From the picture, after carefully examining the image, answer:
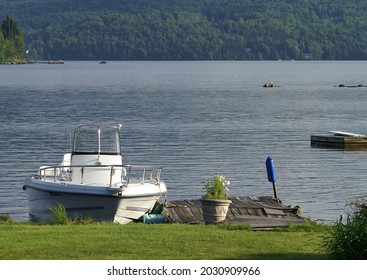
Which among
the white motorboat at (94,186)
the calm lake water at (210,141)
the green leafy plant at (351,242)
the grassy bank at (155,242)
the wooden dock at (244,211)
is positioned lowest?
the calm lake water at (210,141)

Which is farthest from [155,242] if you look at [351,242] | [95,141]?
[95,141]

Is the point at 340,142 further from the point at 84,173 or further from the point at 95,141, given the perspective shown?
the point at 84,173

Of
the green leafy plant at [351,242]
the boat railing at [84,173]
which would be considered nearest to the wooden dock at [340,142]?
the boat railing at [84,173]

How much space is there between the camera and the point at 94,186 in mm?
29438

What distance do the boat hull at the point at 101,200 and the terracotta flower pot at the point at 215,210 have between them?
498cm

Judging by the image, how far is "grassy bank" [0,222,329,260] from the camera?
18016 mm

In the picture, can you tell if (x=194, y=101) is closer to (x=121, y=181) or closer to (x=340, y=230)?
(x=121, y=181)

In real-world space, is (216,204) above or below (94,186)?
above

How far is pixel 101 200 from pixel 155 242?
9.92 meters

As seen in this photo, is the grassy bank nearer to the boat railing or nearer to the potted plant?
the potted plant

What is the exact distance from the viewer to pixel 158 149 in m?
61.3

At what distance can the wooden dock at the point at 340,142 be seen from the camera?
6366 centimetres

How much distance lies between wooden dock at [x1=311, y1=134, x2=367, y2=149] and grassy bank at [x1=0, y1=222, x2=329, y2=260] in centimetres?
4140

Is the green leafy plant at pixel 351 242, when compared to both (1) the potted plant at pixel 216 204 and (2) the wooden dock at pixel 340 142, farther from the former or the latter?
(2) the wooden dock at pixel 340 142
